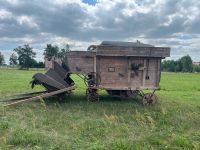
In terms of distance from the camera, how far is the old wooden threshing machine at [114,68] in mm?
9070

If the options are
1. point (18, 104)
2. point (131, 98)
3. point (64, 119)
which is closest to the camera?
point (64, 119)

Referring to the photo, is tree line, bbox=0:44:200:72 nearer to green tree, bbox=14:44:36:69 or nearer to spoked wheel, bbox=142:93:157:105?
green tree, bbox=14:44:36:69

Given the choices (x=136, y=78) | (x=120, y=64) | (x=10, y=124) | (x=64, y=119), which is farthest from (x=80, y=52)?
(x=10, y=124)

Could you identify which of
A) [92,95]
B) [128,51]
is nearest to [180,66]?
[92,95]

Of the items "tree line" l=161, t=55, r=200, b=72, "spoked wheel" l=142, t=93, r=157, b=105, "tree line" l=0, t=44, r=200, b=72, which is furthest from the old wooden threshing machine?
"tree line" l=161, t=55, r=200, b=72

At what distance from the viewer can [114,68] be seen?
9.38 m

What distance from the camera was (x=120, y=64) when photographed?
9375 mm

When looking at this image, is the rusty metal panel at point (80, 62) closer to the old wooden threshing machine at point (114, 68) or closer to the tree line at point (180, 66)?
the old wooden threshing machine at point (114, 68)

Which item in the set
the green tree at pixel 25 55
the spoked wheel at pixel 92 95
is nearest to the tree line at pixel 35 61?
the green tree at pixel 25 55

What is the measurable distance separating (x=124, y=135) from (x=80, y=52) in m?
4.19

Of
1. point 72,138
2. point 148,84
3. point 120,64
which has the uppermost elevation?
point 120,64

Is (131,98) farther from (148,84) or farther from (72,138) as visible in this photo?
(72,138)

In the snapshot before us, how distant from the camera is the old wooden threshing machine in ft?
29.8

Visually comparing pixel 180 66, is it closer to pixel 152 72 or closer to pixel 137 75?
pixel 152 72
